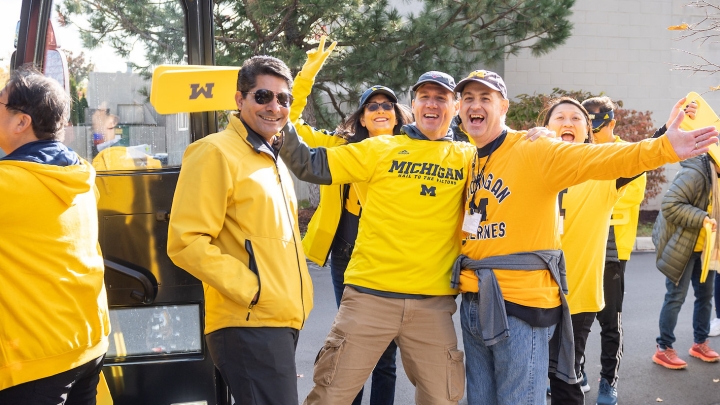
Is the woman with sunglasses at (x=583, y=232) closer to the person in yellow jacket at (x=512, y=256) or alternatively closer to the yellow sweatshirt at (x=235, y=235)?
the person in yellow jacket at (x=512, y=256)

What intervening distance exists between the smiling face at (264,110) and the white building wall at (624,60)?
10.9 metres

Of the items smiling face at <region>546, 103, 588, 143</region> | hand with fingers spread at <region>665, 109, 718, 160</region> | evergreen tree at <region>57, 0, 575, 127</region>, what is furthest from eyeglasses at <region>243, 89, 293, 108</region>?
evergreen tree at <region>57, 0, 575, 127</region>

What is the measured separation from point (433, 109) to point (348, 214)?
1059 mm

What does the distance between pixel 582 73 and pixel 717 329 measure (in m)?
7.86

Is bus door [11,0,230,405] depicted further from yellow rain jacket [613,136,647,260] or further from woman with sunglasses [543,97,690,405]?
yellow rain jacket [613,136,647,260]

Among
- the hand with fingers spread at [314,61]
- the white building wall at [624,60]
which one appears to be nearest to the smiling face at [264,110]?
the hand with fingers spread at [314,61]

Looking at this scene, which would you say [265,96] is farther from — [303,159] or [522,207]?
[522,207]

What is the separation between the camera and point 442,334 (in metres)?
3.19

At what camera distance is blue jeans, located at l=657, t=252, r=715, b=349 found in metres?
5.33

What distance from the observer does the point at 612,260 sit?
442cm

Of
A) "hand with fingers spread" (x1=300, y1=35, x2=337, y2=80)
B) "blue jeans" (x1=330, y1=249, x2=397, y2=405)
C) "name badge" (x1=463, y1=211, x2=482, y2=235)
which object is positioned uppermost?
"hand with fingers spread" (x1=300, y1=35, x2=337, y2=80)

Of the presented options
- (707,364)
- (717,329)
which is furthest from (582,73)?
(707,364)

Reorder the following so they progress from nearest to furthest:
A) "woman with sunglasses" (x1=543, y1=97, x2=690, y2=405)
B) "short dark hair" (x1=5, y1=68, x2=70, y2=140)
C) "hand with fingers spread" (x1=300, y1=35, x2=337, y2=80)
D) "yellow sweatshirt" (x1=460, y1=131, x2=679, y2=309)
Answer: "short dark hair" (x1=5, y1=68, x2=70, y2=140) < "yellow sweatshirt" (x1=460, y1=131, x2=679, y2=309) < "hand with fingers spread" (x1=300, y1=35, x2=337, y2=80) < "woman with sunglasses" (x1=543, y1=97, x2=690, y2=405)

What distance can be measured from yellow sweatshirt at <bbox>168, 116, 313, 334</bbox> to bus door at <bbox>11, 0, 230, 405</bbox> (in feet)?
2.00
